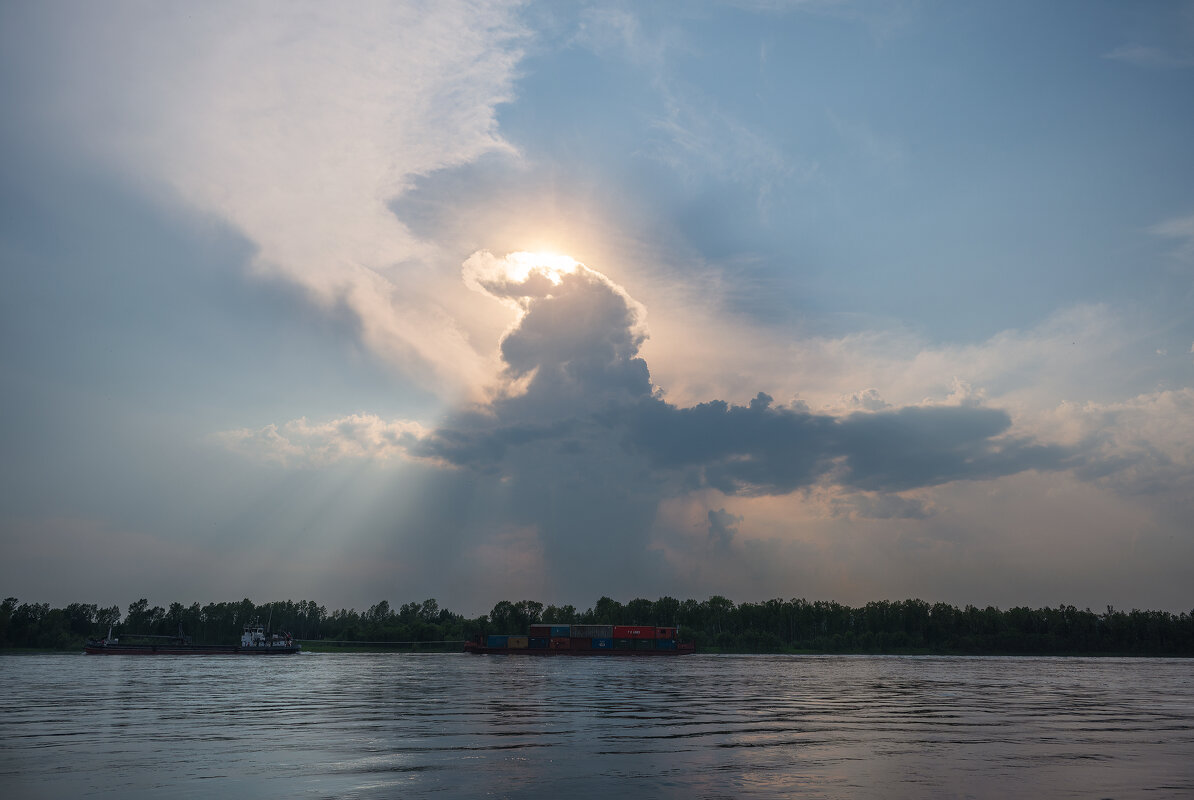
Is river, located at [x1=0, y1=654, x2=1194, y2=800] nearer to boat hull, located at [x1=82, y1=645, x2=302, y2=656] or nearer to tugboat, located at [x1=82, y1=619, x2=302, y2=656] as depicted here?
boat hull, located at [x1=82, y1=645, x2=302, y2=656]

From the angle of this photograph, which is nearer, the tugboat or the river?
the river

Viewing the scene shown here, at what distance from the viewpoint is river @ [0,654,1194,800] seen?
23.7 m

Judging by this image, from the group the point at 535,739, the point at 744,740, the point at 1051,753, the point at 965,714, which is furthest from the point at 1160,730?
the point at 535,739

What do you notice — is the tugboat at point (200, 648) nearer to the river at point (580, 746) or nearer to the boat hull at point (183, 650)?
the boat hull at point (183, 650)

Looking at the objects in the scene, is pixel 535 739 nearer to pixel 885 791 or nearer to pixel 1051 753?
pixel 885 791

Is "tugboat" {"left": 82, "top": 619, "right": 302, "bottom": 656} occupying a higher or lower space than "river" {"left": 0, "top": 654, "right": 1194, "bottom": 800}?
lower

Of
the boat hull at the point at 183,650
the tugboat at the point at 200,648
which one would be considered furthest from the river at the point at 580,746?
the tugboat at the point at 200,648

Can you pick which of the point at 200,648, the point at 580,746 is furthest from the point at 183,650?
the point at 580,746

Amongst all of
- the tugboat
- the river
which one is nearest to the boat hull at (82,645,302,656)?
the tugboat

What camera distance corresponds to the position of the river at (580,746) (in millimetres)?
23672

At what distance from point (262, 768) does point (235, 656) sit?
180 m

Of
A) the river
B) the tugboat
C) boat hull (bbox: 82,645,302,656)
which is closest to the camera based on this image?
the river

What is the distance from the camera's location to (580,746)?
32.8 metres

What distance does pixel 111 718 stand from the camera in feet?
145
